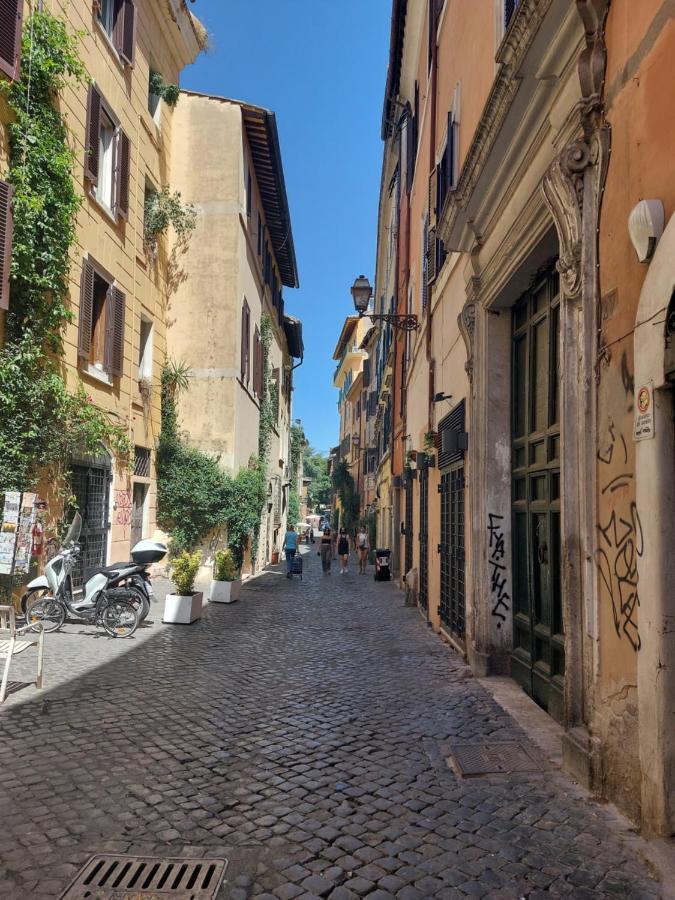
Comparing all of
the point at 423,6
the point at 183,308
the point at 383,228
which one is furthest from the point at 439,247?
the point at 383,228

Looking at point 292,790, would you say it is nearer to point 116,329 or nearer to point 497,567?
point 497,567

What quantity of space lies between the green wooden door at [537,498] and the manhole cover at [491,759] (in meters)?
0.68

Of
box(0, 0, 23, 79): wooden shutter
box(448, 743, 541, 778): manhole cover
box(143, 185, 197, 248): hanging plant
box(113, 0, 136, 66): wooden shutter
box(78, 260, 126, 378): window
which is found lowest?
box(448, 743, 541, 778): manhole cover

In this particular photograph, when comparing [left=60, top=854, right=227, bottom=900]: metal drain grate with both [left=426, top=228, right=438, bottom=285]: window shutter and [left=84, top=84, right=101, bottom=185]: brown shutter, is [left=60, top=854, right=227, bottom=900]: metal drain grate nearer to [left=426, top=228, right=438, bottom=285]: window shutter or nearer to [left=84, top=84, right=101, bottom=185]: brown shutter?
[left=426, top=228, right=438, bottom=285]: window shutter

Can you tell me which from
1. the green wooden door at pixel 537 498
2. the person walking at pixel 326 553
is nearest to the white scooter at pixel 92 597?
the green wooden door at pixel 537 498

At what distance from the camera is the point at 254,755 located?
420cm

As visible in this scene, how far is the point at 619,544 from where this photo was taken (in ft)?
11.1

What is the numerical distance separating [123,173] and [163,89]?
386cm

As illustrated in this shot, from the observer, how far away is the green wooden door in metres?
5.06

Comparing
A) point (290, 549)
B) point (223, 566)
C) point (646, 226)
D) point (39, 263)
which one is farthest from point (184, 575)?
point (290, 549)

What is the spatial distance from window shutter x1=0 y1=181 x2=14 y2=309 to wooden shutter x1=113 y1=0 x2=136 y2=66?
5564 mm

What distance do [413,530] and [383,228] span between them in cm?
1580

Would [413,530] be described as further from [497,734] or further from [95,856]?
[95,856]

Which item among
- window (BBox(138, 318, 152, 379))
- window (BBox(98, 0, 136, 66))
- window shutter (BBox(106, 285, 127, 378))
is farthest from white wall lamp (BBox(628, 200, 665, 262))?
window (BBox(138, 318, 152, 379))
